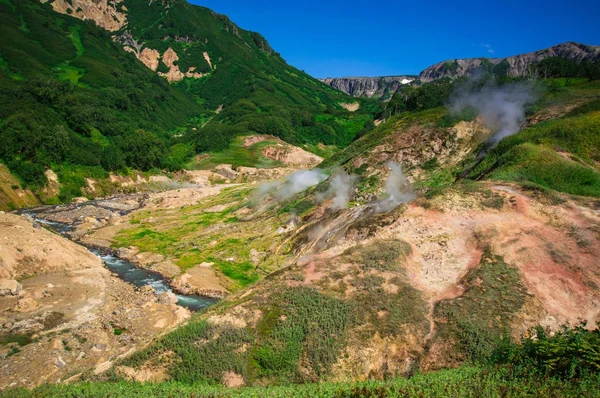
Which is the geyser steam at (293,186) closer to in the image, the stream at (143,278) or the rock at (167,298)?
the stream at (143,278)

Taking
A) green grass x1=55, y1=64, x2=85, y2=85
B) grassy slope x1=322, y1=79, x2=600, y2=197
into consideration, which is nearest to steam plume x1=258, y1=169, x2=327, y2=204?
grassy slope x1=322, y1=79, x2=600, y2=197

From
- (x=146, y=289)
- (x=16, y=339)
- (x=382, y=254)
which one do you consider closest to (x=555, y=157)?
(x=382, y=254)

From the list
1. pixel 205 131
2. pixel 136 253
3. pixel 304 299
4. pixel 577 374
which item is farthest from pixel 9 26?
pixel 577 374

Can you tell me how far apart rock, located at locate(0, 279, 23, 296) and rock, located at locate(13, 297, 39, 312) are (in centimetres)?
143

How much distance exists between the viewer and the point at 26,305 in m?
26.2

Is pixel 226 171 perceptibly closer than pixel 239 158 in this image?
Yes

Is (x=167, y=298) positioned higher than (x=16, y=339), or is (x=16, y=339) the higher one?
(x=167, y=298)

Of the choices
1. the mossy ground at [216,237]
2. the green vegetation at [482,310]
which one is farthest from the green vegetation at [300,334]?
the mossy ground at [216,237]

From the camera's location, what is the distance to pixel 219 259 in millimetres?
38500

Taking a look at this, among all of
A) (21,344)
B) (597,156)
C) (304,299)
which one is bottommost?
(21,344)

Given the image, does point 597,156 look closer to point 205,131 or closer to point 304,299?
point 304,299

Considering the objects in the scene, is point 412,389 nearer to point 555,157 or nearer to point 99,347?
point 99,347

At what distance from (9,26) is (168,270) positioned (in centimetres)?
15024

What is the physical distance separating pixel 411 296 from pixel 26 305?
2650 cm
